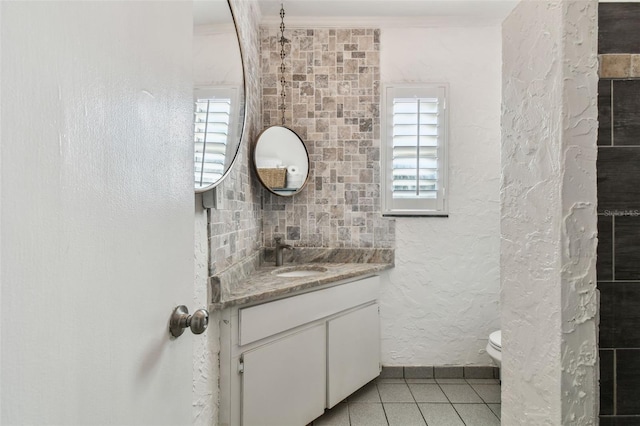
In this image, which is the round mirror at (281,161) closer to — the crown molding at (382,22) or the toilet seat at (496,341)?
the crown molding at (382,22)

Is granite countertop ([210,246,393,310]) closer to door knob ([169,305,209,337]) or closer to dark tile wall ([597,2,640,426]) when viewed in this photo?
door knob ([169,305,209,337])

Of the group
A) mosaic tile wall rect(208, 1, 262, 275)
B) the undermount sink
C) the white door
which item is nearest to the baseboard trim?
the undermount sink

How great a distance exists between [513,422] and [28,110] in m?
1.28

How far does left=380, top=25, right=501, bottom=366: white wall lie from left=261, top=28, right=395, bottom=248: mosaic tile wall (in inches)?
8.3

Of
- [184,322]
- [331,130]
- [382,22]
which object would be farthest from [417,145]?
[184,322]

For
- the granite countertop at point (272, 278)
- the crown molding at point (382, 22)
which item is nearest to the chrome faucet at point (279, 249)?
the granite countertop at point (272, 278)

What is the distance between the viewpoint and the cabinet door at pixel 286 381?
158 centimetres

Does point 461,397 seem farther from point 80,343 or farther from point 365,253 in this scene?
point 80,343

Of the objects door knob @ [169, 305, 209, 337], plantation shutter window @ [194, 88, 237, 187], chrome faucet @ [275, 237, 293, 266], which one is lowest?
chrome faucet @ [275, 237, 293, 266]

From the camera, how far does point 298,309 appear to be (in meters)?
1.80

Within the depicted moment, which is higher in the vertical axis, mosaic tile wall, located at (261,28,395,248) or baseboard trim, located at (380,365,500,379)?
mosaic tile wall, located at (261,28,395,248)

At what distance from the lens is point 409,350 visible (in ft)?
8.53

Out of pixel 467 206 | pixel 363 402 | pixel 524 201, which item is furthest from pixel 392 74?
pixel 363 402

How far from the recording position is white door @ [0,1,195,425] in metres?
0.35
